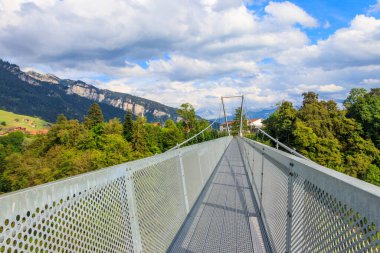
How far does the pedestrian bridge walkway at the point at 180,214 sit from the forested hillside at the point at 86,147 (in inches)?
1927

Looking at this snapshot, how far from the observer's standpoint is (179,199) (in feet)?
13.9

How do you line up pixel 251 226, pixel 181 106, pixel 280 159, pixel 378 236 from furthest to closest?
pixel 181 106, pixel 251 226, pixel 280 159, pixel 378 236

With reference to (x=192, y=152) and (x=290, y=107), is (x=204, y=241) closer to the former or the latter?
(x=192, y=152)

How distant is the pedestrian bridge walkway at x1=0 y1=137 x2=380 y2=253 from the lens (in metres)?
1.35

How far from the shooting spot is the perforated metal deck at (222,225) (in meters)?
3.48

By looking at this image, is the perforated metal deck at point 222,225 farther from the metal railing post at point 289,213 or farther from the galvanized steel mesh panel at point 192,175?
the metal railing post at point 289,213

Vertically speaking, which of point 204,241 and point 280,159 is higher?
point 280,159

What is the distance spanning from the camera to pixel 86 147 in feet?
205

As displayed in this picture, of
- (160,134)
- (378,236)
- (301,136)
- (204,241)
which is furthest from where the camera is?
(160,134)

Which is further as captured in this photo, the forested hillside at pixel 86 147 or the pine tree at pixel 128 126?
the pine tree at pixel 128 126

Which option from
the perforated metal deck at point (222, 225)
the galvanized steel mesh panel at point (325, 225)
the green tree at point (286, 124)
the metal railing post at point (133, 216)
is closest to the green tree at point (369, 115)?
the green tree at point (286, 124)

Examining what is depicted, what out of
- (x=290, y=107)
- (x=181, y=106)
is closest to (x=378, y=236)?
(x=290, y=107)

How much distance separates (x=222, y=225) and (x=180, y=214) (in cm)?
55

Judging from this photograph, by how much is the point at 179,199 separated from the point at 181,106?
73.1 metres
